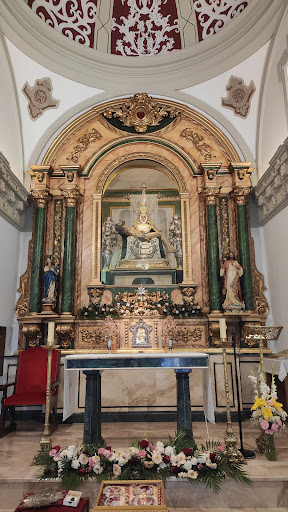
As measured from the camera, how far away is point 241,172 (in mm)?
8414

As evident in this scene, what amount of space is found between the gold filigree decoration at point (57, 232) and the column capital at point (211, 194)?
130 inches

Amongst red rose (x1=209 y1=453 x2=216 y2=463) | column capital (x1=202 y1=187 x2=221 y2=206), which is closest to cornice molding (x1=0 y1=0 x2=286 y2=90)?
column capital (x1=202 y1=187 x2=221 y2=206)

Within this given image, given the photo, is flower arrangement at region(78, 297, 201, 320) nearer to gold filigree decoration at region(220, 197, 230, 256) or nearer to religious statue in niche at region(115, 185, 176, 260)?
religious statue in niche at region(115, 185, 176, 260)

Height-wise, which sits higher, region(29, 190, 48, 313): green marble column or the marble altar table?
region(29, 190, 48, 313): green marble column

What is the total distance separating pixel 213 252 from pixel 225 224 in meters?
0.78

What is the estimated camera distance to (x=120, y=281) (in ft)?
27.7

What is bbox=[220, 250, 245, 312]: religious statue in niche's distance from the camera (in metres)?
7.63

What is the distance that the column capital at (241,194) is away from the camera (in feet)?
27.3

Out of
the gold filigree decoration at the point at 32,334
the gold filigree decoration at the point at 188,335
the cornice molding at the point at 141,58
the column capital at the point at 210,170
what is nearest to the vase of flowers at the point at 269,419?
the gold filigree decoration at the point at 188,335

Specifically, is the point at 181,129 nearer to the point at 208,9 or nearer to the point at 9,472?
the point at 208,9

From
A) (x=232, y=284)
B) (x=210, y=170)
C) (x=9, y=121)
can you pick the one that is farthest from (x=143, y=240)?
(x=9, y=121)

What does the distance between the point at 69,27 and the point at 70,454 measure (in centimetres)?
857

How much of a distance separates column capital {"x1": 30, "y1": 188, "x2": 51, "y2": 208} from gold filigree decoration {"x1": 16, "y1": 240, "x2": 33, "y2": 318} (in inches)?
33.9

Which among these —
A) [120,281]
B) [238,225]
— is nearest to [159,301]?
[120,281]
